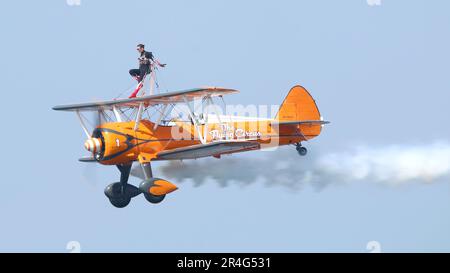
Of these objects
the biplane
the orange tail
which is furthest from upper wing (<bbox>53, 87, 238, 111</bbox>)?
the orange tail

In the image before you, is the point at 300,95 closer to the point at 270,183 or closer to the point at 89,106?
the point at 270,183

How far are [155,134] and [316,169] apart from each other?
177 inches

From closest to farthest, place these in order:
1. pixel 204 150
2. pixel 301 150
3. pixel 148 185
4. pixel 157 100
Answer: pixel 148 185 → pixel 204 150 → pixel 157 100 → pixel 301 150

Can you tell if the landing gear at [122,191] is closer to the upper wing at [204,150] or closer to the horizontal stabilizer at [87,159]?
the horizontal stabilizer at [87,159]

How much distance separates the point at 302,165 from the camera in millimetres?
47500

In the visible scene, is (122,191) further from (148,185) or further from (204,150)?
(204,150)

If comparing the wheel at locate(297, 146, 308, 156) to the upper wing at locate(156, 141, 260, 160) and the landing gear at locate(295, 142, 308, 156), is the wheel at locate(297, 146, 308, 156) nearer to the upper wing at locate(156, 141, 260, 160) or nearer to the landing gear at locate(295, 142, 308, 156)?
the landing gear at locate(295, 142, 308, 156)

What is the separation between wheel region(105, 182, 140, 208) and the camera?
1800 inches

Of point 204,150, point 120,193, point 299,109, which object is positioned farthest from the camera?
point 299,109

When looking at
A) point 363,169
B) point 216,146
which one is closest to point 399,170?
point 363,169

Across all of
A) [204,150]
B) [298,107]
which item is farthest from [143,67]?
[298,107]

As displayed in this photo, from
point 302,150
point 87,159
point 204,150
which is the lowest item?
point 204,150

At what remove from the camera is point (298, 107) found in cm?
4856

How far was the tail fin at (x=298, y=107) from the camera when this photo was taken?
48.5m
